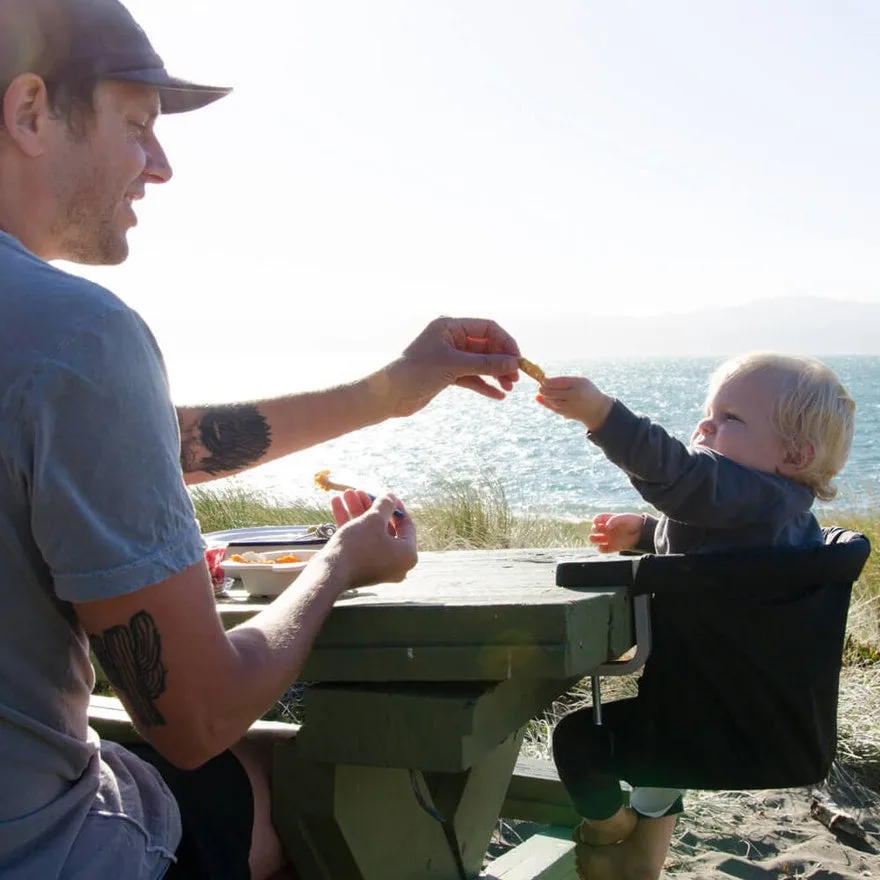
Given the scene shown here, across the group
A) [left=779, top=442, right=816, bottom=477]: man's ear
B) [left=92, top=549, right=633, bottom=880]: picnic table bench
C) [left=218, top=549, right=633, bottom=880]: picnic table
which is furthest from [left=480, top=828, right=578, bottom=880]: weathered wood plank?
[left=779, top=442, right=816, bottom=477]: man's ear

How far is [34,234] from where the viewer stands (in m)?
1.57

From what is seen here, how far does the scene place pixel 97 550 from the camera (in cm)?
125

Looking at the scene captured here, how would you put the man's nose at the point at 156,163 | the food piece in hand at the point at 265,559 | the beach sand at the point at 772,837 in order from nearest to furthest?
the man's nose at the point at 156,163, the food piece in hand at the point at 265,559, the beach sand at the point at 772,837

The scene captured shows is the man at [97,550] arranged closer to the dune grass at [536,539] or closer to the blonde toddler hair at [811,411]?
the blonde toddler hair at [811,411]

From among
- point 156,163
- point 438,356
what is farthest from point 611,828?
point 156,163

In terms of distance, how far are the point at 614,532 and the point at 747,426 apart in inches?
18.5

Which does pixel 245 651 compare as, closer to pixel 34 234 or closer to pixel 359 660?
pixel 359 660

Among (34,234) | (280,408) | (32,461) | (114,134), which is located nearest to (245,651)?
(32,461)

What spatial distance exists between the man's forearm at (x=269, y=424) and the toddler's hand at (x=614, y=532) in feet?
2.15

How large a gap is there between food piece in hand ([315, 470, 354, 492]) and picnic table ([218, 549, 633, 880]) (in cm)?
45

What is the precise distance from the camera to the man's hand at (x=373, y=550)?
1.70 m

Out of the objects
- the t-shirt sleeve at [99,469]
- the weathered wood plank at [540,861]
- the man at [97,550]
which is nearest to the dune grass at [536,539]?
the weathered wood plank at [540,861]

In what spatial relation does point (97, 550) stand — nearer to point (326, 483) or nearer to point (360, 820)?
point (360, 820)

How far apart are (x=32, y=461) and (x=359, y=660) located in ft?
2.04
